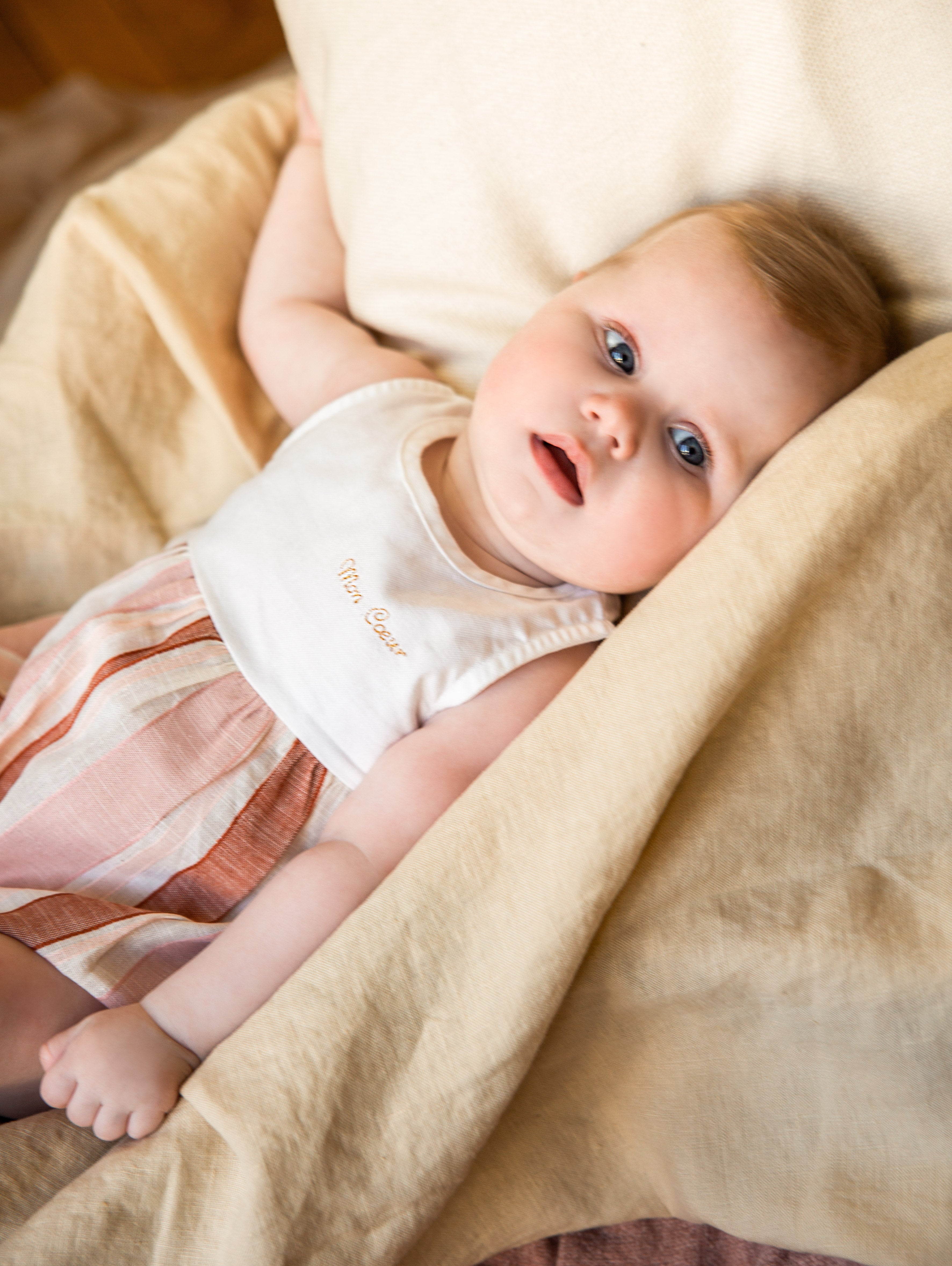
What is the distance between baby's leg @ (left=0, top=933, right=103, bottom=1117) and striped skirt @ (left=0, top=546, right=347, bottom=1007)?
0.03m

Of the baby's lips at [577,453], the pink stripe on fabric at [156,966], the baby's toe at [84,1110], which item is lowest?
the pink stripe on fabric at [156,966]

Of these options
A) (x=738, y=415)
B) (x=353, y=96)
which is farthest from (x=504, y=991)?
(x=353, y=96)

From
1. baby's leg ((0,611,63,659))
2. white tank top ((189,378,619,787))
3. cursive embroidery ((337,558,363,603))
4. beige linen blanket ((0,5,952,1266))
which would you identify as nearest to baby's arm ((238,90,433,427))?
white tank top ((189,378,619,787))

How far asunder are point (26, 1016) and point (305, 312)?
74 centimetres

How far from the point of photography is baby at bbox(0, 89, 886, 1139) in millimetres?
717

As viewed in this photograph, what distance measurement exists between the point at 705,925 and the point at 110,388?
Answer: 80cm

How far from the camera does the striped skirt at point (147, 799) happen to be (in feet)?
2.46

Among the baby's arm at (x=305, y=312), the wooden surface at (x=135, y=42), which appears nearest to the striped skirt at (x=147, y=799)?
the baby's arm at (x=305, y=312)

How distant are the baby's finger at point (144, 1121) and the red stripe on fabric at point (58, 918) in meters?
0.17

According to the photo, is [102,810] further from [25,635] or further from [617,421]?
[617,421]

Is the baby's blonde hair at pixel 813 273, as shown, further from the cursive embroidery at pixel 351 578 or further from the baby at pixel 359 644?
the cursive embroidery at pixel 351 578

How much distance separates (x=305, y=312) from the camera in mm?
1021

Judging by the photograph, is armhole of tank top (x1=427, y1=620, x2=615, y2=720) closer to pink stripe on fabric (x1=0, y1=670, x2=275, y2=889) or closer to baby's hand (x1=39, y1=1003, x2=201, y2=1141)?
pink stripe on fabric (x1=0, y1=670, x2=275, y2=889)

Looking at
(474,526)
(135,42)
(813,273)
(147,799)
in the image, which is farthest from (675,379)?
(135,42)
